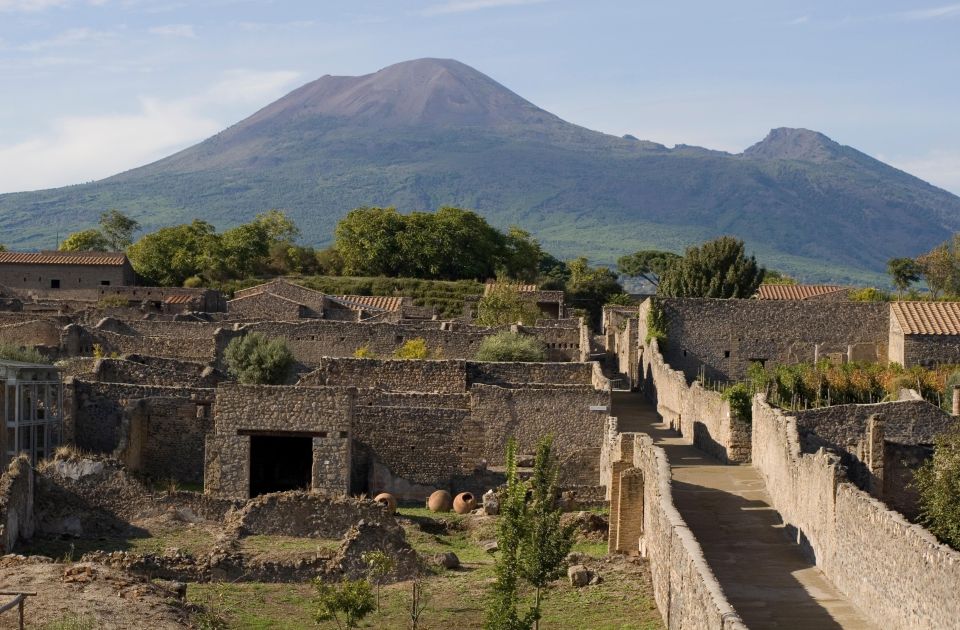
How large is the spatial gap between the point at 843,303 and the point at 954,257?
51644 millimetres

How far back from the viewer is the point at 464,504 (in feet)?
86.3

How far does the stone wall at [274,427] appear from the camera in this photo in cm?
2677

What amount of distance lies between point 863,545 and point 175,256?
68.3 meters

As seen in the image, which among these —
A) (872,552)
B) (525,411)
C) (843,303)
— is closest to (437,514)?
(525,411)

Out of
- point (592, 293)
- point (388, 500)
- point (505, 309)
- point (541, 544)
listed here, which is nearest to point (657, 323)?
point (505, 309)

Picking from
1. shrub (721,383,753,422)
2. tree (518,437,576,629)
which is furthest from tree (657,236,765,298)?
tree (518,437,576,629)

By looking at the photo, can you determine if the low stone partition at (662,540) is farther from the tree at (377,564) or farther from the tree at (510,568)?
the tree at (377,564)

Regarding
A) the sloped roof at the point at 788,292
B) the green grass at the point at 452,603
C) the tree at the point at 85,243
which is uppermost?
the tree at the point at 85,243

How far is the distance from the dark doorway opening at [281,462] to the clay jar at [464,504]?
288 centimetres

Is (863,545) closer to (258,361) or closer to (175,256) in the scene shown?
(258,361)

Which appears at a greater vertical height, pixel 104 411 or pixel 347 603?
pixel 104 411

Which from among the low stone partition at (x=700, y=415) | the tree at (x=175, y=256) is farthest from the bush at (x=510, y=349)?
the tree at (x=175, y=256)

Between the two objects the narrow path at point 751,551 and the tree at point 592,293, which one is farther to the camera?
the tree at point 592,293

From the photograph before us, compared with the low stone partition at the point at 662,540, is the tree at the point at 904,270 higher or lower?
higher
